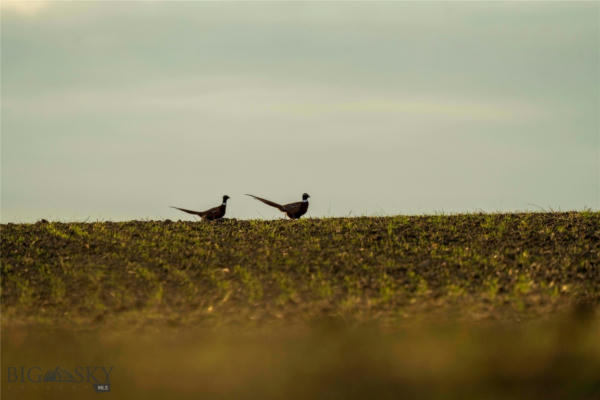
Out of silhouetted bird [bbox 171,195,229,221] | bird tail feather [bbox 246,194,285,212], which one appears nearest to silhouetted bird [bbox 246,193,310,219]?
bird tail feather [bbox 246,194,285,212]

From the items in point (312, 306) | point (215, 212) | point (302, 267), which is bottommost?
point (312, 306)

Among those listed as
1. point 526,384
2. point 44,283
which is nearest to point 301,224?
point 44,283

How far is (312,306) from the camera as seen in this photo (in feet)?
41.4

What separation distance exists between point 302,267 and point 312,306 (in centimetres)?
204

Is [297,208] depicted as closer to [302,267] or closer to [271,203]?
[271,203]

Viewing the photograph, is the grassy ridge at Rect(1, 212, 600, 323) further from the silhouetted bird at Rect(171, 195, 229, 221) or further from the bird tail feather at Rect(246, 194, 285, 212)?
the bird tail feather at Rect(246, 194, 285, 212)

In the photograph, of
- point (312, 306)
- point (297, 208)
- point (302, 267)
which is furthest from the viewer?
point (297, 208)

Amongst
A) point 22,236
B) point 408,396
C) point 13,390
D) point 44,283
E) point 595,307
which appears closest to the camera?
point 408,396

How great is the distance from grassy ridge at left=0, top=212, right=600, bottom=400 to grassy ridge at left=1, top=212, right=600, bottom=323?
0.16 ft

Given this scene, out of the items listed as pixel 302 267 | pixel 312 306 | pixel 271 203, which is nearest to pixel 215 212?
pixel 271 203

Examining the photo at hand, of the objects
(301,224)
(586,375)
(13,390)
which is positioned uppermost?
(301,224)

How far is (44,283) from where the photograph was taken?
14.4 metres

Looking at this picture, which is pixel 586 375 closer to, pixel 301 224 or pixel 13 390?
pixel 13 390

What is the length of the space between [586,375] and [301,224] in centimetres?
918
